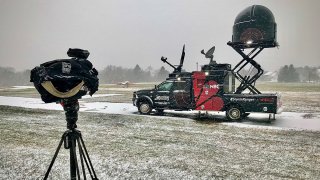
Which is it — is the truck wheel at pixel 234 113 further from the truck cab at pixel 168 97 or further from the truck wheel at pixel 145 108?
the truck wheel at pixel 145 108

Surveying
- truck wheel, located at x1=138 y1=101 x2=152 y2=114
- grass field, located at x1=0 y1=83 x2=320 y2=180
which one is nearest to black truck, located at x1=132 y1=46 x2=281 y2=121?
truck wheel, located at x1=138 y1=101 x2=152 y2=114

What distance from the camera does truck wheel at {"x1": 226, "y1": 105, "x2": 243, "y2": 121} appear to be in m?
13.5

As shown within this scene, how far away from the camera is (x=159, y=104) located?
1536 cm

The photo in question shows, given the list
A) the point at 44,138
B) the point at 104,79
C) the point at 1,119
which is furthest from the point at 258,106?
the point at 104,79

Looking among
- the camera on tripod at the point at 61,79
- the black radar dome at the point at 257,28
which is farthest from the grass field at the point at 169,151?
the black radar dome at the point at 257,28

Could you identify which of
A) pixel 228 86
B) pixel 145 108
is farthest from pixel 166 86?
pixel 228 86

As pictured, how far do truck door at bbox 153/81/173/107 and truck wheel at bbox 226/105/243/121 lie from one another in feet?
11.2

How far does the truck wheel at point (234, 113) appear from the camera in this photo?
13.5 metres

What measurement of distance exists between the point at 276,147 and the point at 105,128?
6566 mm

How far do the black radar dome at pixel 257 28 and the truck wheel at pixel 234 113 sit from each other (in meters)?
4.01

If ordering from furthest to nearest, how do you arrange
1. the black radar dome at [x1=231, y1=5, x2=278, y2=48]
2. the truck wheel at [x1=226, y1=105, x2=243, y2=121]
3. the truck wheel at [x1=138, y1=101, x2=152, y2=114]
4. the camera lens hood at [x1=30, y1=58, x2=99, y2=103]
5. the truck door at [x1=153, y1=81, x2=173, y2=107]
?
1. the truck wheel at [x1=138, y1=101, x2=152, y2=114]
2. the truck door at [x1=153, y1=81, x2=173, y2=107]
3. the black radar dome at [x1=231, y1=5, x2=278, y2=48]
4. the truck wheel at [x1=226, y1=105, x2=243, y2=121]
5. the camera lens hood at [x1=30, y1=58, x2=99, y2=103]

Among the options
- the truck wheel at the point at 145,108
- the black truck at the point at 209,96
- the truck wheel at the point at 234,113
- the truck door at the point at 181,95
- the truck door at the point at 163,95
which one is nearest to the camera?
the black truck at the point at 209,96

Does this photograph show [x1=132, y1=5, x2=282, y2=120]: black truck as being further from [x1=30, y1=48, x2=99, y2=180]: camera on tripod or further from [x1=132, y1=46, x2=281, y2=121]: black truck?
[x1=30, y1=48, x2=99, y2=180]: camera on tripod

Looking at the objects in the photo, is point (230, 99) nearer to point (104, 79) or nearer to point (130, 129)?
point (130, 129)
